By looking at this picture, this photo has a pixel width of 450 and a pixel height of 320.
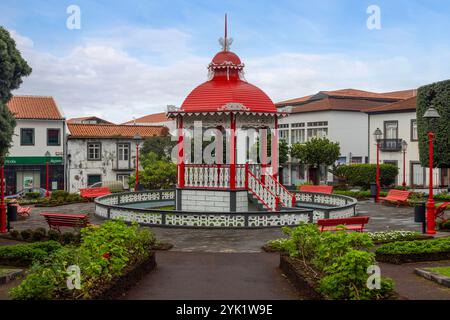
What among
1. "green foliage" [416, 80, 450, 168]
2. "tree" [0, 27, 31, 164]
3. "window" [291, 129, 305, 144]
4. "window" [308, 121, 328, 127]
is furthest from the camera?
"window" [291, 129, 305, 144]

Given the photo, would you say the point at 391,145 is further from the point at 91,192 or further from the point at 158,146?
the point at 91,192

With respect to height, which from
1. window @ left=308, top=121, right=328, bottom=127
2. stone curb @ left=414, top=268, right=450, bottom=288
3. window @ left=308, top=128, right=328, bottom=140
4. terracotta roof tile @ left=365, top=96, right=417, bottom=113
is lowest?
stone curb @ left=414, top=268, right=450, bottom=288

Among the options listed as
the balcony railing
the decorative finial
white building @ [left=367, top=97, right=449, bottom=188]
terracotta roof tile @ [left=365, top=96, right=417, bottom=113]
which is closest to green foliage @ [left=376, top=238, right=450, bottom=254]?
the decorative finial

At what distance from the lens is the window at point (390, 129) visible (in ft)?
154

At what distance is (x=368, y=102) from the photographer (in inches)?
2328

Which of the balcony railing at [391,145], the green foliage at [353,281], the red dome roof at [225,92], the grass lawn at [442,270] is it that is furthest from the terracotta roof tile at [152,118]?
the green foliage at [353,281]

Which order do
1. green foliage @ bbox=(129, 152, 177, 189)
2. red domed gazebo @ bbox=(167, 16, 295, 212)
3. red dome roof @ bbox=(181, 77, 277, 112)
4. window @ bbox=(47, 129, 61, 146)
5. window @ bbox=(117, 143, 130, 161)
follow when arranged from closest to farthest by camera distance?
red domed gazebo @ bbox=(167, 16, 295, 212)
red dome roof @ bbox=(181, 77, 277, 112)
green foliage @ bbox=(129, 152, 177, 189)
window @ bbox=(47, 129, 61, 146)
window @ bbox=(117, 143, 130, 161)

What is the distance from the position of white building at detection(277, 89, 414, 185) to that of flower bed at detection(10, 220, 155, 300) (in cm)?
4274

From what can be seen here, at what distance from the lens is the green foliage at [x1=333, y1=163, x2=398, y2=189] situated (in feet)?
133

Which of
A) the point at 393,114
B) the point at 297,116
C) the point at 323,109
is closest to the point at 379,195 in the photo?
the point at 393,114

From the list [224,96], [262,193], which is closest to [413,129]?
[262,193]

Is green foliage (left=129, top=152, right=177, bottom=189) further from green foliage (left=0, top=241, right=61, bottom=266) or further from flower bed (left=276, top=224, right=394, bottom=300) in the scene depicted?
flower bed (left=276, top=224, right=394, bottom=300)

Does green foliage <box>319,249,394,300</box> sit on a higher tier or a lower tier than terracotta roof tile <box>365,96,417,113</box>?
lower

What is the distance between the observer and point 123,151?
2023 inches
